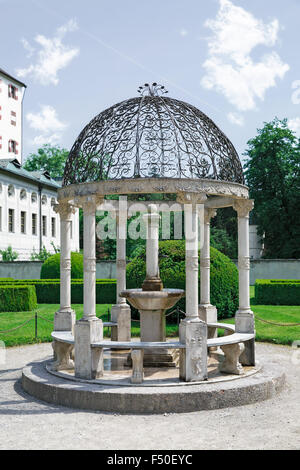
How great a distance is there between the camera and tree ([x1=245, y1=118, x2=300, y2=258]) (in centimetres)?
4247

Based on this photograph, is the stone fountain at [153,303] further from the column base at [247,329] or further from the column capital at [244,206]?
the column capital at [244,206]

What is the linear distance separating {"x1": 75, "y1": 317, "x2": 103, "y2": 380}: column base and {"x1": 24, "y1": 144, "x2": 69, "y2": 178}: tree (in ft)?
186

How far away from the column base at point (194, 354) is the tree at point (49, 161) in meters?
57.3

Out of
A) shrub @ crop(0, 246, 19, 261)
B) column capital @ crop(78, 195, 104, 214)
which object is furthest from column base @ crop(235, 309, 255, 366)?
shrub @ crop(0, 246, 19, 261)

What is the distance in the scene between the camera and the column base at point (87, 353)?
9.19 metres

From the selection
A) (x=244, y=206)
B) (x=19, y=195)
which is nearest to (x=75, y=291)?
(x=244, y=206)

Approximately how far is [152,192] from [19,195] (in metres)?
36.5

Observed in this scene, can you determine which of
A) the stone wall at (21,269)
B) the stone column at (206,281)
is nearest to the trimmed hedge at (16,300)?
the stone wall at (21,269)

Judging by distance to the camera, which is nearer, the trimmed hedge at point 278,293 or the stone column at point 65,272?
the stone column at point 65,272

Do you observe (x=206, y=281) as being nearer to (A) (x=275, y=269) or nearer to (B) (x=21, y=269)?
(A) (x=275, y=269)

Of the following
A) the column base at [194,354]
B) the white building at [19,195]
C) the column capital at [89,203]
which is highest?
the white building at [19,195]

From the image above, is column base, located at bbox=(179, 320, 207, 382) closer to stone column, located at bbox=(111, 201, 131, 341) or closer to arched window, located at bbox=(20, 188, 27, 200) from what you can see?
stone column, located at bbox=(111, 201, 131, 341)

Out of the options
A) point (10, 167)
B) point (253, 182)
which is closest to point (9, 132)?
point (10, 167)
